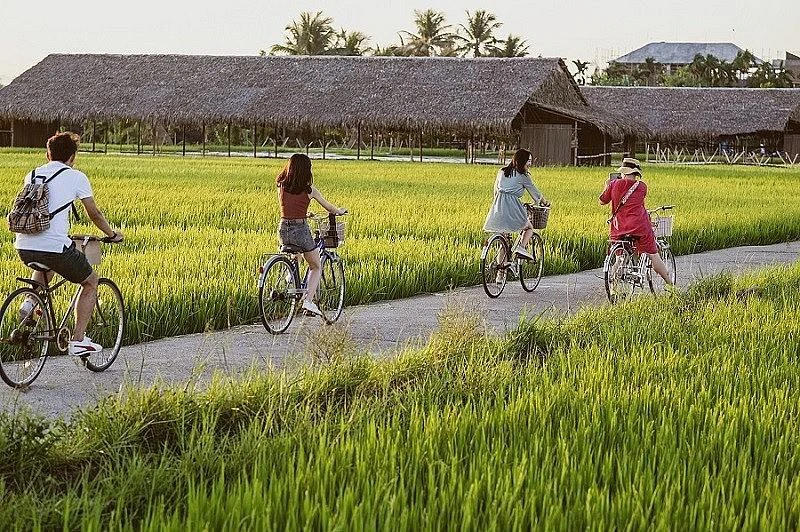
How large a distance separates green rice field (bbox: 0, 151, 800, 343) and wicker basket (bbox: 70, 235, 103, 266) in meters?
0.61

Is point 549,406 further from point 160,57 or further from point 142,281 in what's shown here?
point 160,57

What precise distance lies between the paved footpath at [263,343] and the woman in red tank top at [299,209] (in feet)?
0.68

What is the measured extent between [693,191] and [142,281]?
16470 mm

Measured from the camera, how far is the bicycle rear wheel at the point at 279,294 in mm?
6848

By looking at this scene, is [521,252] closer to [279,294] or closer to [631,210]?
[631,210]

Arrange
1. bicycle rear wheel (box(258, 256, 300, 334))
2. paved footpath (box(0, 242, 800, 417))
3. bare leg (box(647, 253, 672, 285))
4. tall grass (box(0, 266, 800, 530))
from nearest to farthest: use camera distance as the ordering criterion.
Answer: tall grass (box(0, 266, 800, 530)), paved footpath (box(0, 242, 800, 417)), bicycle rear wheel (box(258, 256, 300, 334)), bare leg (box(647, 253, 672, 285))

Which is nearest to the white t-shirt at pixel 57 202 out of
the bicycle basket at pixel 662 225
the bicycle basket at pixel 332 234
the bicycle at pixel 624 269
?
the bicycle basket at pixel 332 234

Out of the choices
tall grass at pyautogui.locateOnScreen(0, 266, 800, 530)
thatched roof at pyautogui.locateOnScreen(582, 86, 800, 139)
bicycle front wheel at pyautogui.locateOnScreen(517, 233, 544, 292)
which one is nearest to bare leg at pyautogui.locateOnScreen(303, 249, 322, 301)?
tall grass at pyautogui.locateOnScreen(0, 266, 800, 530)

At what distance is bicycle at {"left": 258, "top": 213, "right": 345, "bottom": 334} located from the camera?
22.9 ft

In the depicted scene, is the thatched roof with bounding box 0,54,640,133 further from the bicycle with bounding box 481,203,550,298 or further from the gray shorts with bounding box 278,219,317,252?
the gray shorts with bounding box 278,219,317,252

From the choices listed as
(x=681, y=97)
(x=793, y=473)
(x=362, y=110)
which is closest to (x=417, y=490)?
(x=793, y=473)

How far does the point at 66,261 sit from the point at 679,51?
98.2 metres

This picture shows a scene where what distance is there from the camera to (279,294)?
23.0 ft

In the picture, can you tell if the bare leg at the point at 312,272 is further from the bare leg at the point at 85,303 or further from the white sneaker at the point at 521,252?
the white sneaker at the point at 521,252
